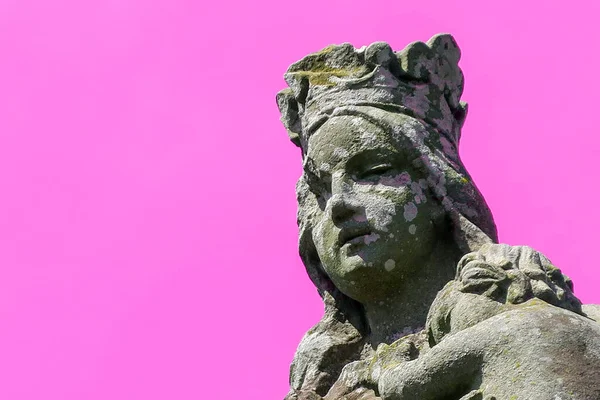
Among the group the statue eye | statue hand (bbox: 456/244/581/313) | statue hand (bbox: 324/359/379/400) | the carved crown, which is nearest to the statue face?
the statue eye

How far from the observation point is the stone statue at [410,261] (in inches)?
337

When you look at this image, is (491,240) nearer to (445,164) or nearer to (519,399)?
(445,164)

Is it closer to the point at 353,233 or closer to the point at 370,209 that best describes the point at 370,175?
the point at 370,209

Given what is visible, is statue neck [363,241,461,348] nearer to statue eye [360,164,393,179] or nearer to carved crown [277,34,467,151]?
statue eye [360,164,393,179]

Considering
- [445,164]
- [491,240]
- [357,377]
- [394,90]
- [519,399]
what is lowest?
[519,399]

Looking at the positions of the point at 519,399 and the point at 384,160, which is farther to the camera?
the point at 384,160

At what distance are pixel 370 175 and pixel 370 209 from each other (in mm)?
335

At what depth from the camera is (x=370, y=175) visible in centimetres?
1055

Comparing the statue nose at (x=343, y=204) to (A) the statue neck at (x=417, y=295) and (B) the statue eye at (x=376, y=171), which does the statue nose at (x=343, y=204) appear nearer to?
(B) the statue eye at (x=376, y=171)

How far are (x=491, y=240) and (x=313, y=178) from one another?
1579 millimetres

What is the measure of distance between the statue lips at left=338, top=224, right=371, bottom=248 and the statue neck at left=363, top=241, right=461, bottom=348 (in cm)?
44

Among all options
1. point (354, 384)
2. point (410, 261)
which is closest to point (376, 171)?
point (410, 261)

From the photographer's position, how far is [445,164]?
10.5 m

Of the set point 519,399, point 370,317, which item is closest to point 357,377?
point 370,317
